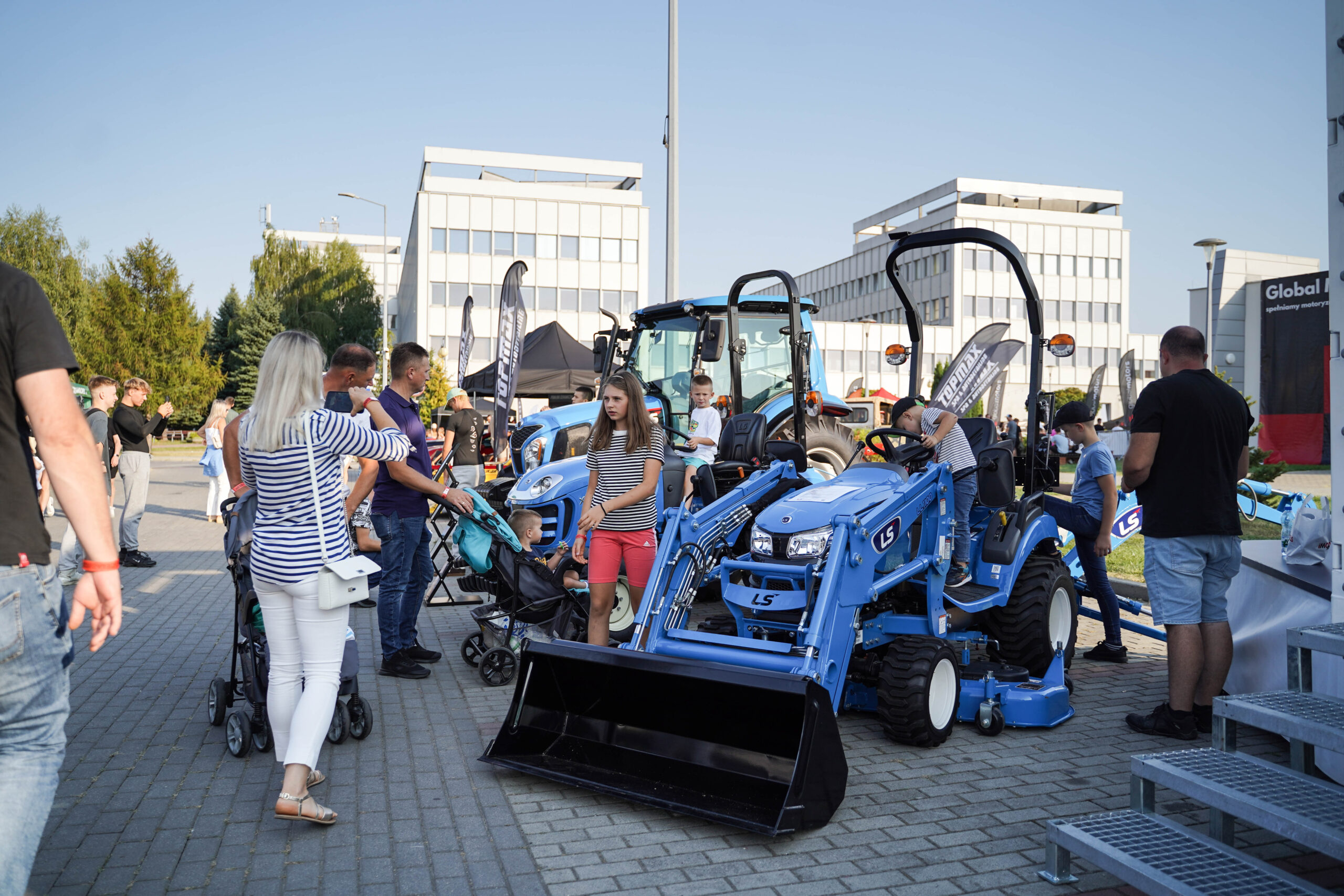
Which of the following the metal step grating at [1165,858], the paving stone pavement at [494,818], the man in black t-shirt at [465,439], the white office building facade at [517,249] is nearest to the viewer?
the metal step grating at [1165,858]

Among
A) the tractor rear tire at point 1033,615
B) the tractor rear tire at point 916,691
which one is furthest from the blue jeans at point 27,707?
the tractor rear tire at point 1033,615

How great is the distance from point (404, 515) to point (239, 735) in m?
1.75

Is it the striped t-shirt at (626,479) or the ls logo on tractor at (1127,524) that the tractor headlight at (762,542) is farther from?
the ls logo on tractor at (1127,524)

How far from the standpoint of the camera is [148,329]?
142ft

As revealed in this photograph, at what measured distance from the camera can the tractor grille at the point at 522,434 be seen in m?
10.8

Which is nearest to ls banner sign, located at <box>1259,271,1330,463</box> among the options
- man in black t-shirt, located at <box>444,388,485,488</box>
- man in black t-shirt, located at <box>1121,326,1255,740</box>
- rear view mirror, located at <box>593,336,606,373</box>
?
man in black t-shirt, located at <box>444,388,485,488</box>

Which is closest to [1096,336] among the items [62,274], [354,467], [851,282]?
[851,282]

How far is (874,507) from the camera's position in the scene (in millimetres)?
4945

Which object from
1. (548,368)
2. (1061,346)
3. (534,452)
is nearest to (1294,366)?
(548,368)

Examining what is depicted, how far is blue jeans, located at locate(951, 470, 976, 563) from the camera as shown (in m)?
5.54

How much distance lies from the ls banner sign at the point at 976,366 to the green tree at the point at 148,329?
144 ft

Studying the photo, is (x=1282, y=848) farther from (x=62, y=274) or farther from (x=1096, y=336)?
(x=1096, y=336)

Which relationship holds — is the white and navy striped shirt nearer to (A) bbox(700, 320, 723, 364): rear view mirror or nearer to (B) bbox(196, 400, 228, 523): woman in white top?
(A) bbox(700, 320, 723, 364): rear view mirror

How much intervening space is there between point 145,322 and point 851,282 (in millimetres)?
54763
